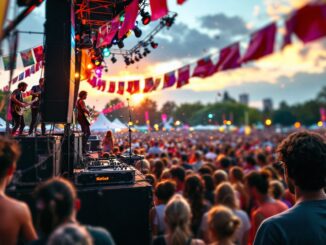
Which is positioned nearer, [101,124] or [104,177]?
[104,177]

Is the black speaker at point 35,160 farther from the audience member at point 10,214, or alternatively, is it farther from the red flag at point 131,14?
the red flag at point 131,14

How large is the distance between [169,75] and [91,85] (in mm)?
8063

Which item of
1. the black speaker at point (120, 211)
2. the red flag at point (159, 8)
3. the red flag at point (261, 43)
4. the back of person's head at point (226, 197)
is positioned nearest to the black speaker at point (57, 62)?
the red flag at point (159, 8)

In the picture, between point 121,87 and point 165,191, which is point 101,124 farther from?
point 165,191

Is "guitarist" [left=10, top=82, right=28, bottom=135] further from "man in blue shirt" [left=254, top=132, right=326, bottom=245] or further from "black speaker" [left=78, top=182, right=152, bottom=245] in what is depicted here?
"man in blue shirt" [left=254, top=132, right=326, bottom=245]

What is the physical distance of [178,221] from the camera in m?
2.73

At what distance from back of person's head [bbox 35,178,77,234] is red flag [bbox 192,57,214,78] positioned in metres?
3.75

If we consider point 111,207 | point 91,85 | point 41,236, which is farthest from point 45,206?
point 91,85

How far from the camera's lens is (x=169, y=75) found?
8102mm

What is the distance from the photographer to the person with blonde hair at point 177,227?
2.64 meters

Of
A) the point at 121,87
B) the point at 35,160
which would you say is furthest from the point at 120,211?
the point at 121,87

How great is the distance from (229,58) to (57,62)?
254cm

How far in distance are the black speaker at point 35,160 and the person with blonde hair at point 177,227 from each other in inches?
65.0

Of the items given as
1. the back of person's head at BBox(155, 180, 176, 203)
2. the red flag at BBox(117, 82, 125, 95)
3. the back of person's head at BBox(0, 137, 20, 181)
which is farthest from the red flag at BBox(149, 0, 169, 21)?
the red flag at BBox(117, 82, 125, 95)
